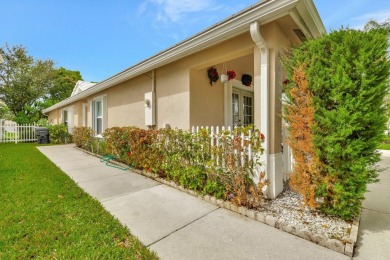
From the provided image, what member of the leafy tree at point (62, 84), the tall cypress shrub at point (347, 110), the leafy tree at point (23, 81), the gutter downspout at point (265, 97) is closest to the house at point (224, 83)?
the gutter downspout at point (265, 97)

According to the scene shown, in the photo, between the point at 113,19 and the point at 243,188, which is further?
the point at 113,19

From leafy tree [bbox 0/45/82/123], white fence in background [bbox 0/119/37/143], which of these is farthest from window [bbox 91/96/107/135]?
leafy tree [bbox 0/45/82/123]

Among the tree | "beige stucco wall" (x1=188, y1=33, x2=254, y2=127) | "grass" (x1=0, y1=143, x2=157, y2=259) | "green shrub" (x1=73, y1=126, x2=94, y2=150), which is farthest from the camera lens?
the tree

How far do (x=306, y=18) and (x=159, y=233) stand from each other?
14.3 feet

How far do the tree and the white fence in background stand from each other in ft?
25.4

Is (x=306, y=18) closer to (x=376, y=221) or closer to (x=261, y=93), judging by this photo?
(x=261, y=93)

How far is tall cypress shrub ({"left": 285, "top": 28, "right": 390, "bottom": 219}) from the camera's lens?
250 centimetres

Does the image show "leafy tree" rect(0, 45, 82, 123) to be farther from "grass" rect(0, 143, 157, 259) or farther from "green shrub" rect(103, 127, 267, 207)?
"green shrub" rect(103, 127, 267, 207)

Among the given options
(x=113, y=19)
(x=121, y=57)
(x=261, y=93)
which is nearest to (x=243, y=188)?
(x=261, y=93)

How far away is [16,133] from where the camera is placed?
1324 cm

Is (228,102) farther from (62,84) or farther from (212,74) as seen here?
(62,84)

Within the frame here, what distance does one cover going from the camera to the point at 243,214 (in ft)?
10.2

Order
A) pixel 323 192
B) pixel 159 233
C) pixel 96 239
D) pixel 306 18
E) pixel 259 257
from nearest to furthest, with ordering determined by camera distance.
A: 1. pixel 259 257
2. pixel 96 239
3. pixel 159 233
4. pixel 323 192
5. pixel 306 18

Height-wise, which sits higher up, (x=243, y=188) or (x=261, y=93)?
(x=261, y=93)
